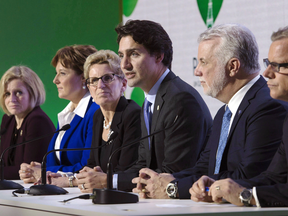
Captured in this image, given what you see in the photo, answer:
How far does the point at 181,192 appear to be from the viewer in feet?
6.68

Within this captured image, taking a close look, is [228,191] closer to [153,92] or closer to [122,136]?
[153,92]

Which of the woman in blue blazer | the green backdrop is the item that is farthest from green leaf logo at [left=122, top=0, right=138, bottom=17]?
the woman in blue blazer

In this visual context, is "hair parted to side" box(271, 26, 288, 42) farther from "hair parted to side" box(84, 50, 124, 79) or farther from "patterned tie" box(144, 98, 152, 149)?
"hair parted to side" box(84, 50, 124, 79)

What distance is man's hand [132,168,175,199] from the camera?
2.09 m

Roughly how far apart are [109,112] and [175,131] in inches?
37.1

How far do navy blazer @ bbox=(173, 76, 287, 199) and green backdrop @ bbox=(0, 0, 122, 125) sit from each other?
14.1ft

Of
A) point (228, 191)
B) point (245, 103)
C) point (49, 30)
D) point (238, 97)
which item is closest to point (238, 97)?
point (238, 97)

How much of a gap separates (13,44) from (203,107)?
3972 mm

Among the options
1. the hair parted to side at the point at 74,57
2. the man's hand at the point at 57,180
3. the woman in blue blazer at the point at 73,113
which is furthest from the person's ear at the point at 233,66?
the hair parted to side at the point at 74,57

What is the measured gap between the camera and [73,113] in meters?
3.91

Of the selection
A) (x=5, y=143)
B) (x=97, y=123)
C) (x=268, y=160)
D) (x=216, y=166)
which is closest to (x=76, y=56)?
(x=97, y=123)

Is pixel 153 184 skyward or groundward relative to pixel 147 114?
groundward

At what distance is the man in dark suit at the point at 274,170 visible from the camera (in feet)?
5.56

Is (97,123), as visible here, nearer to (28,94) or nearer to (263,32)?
(28,94)
